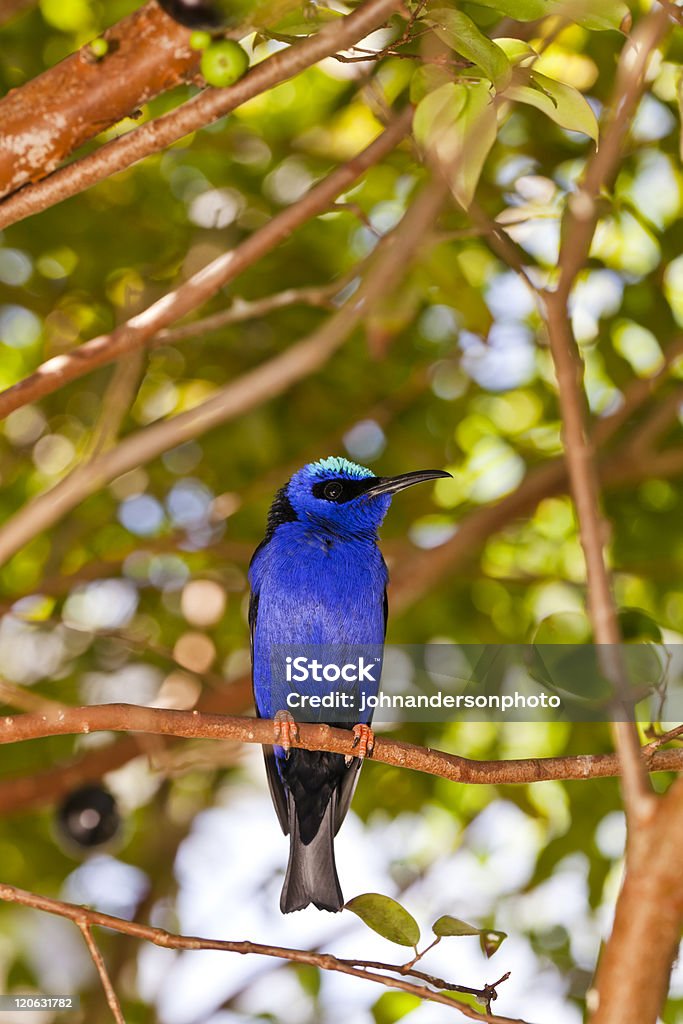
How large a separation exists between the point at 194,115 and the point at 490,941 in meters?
2.29

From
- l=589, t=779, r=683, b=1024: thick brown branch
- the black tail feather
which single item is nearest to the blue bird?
the black tail feather

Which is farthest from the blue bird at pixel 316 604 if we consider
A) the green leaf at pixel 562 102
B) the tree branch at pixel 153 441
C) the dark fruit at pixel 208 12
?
the dark fruit at pixel 208 12

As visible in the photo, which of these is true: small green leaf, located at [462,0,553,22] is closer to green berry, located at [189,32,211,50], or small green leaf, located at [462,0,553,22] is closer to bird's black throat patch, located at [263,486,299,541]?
green berry, located at [189,32,211,50]

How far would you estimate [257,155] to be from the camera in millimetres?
5660

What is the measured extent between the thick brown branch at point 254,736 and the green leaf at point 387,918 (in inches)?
14.7

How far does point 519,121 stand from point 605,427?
1.59m

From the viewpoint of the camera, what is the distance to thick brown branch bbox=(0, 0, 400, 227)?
8.25 feet

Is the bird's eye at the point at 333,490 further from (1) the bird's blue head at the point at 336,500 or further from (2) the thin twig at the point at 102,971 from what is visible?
(2) the thin twig at the point at 102,971

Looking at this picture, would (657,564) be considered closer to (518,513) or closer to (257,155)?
(518,513)

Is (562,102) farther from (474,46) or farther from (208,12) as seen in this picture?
(208,12)

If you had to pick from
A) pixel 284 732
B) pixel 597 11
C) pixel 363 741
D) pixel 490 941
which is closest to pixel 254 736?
pixel 284 732

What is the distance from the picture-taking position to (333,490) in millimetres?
3988

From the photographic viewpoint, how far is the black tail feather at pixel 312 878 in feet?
12.0

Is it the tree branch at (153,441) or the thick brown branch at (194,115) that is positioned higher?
the thick brown branch at (194,115)
